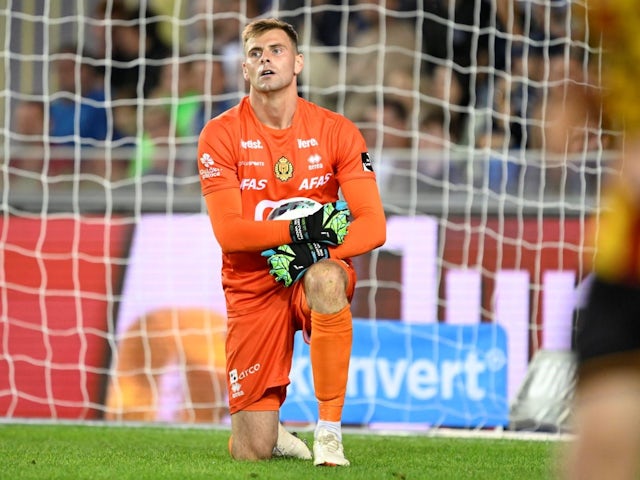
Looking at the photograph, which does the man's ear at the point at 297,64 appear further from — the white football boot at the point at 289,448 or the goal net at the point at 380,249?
the goal net at the point at 380,249

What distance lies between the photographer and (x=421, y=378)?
7820 millimetres

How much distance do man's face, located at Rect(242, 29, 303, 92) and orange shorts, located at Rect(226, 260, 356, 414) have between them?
95 centimetres

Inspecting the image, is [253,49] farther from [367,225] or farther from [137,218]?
[137,218]

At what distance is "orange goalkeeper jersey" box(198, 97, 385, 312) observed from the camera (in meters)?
5.58

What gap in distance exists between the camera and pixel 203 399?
798 cm

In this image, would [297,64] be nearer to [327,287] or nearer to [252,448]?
[327,287]

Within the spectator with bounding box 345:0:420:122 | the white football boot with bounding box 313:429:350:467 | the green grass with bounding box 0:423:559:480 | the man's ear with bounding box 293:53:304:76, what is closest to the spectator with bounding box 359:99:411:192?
the spectator with bounding box 345:0:420:122

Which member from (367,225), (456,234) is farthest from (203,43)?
(367,225)

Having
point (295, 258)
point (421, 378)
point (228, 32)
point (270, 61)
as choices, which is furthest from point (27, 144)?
point (295, 258)

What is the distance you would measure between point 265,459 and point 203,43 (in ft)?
15.7

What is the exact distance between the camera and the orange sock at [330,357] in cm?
517

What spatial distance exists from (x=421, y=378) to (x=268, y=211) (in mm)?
2502

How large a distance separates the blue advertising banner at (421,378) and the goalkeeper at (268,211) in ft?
6.80

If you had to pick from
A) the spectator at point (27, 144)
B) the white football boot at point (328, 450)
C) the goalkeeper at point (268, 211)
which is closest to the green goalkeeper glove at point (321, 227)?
the goalkeeper at point (268, 211)
